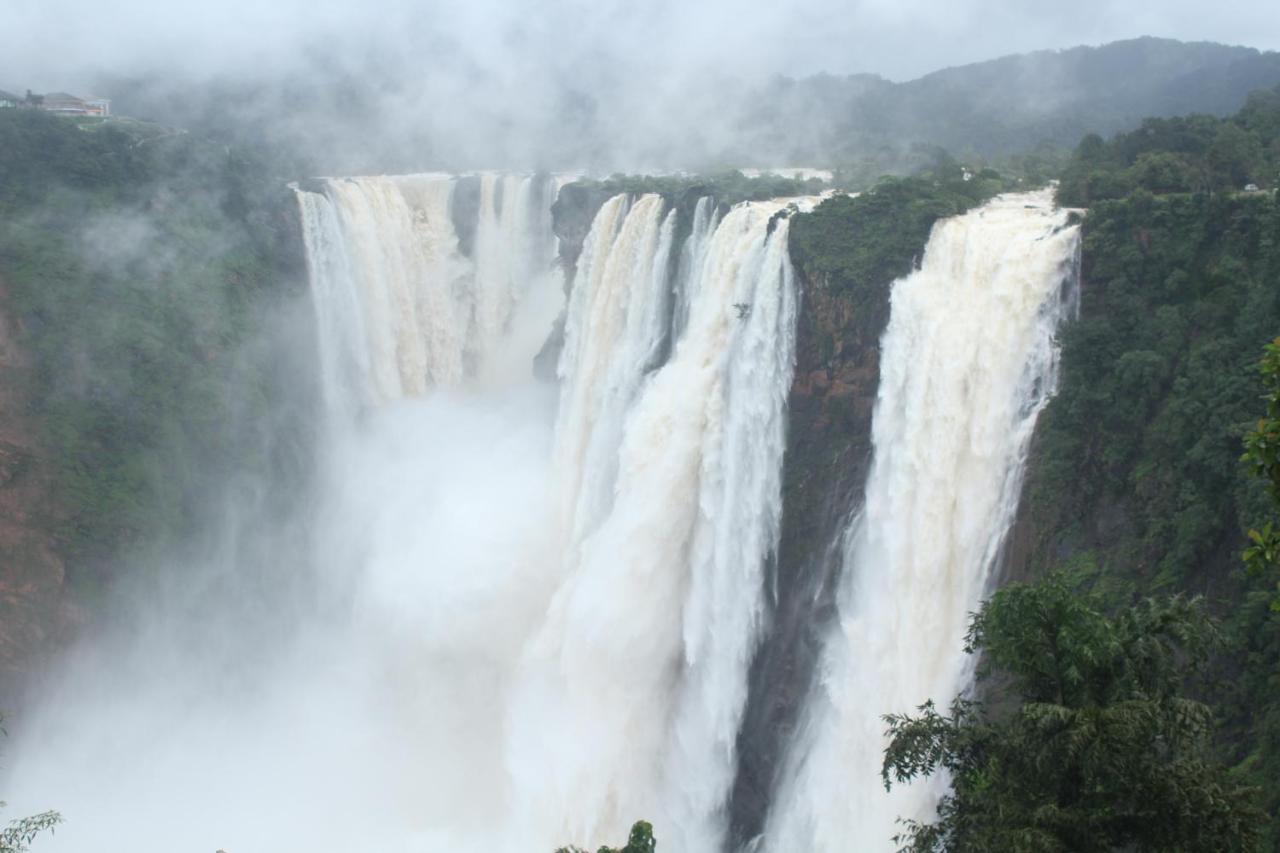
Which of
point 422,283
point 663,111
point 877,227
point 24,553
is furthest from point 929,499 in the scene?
point 663,111

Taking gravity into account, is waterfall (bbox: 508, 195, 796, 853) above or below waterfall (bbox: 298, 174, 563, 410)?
below

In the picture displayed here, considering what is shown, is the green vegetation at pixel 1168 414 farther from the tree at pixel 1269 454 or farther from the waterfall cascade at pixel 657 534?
the tree at pixel 1269 454

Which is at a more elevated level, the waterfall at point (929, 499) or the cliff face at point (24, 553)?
the cliff face at point (24, 553)

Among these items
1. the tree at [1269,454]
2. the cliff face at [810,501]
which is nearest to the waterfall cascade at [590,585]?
the cliff face at [810,501]

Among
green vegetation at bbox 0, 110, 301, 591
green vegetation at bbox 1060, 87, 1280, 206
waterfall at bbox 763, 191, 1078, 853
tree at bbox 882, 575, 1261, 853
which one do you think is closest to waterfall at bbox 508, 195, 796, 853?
waterfall at bbox 763, 191, 1078, 853

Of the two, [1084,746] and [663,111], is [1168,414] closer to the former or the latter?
[1084,746]

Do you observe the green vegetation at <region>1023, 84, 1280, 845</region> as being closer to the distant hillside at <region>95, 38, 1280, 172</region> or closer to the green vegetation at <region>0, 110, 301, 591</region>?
the green vegetation at <region>0, 110, 301, 591</region>

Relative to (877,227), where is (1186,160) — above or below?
below
